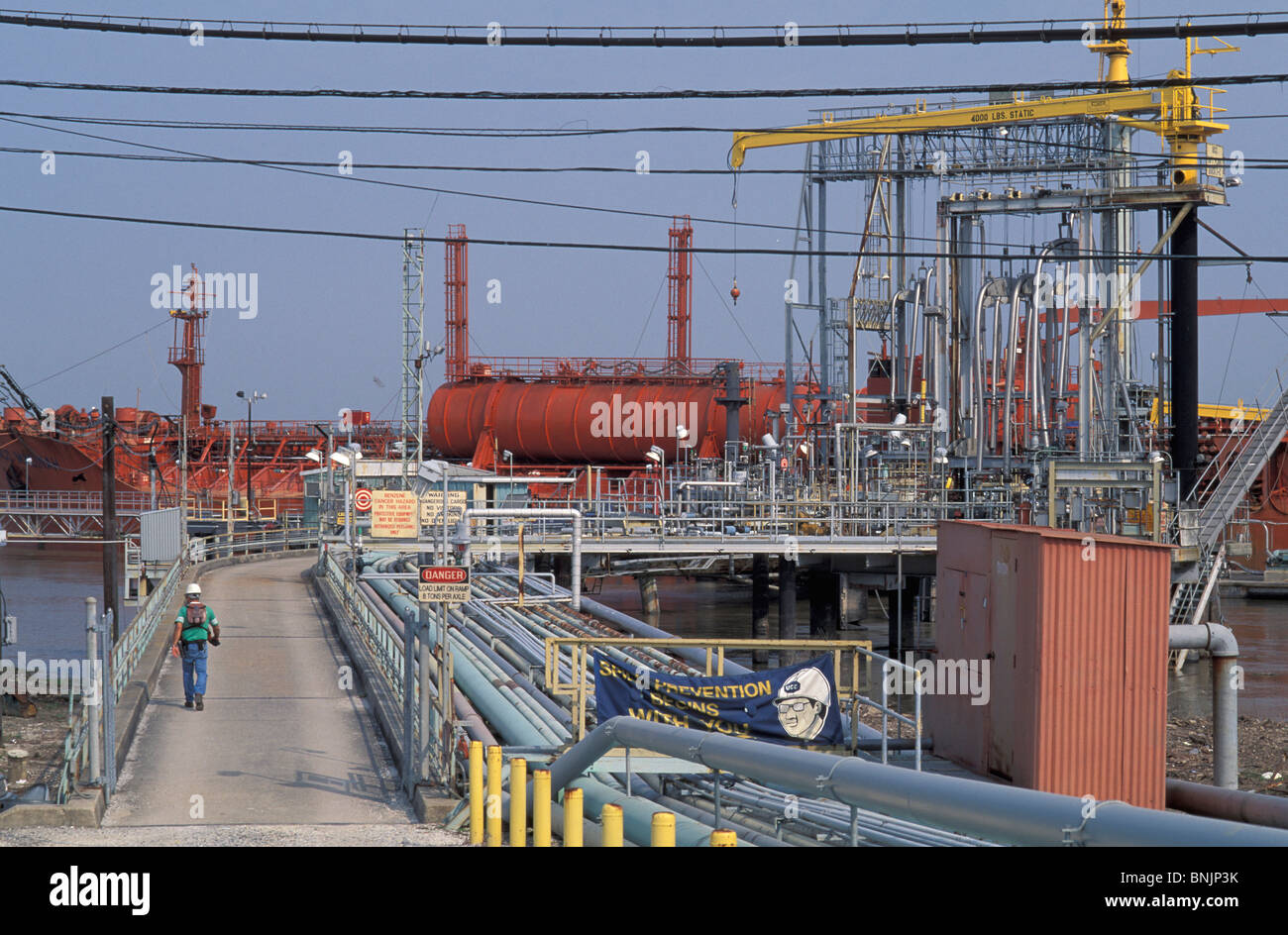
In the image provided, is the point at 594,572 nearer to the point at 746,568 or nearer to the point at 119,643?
the point at 746,568

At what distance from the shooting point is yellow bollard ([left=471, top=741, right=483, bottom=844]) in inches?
366

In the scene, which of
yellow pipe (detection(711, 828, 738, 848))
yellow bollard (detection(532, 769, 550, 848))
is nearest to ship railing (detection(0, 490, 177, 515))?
yellow bollard (detection(532, 769, 550, 848))

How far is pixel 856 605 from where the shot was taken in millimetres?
47875

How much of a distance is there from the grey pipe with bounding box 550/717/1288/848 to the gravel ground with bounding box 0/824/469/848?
6.78 feet

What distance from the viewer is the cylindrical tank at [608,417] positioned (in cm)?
6231

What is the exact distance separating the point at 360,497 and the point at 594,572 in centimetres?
678

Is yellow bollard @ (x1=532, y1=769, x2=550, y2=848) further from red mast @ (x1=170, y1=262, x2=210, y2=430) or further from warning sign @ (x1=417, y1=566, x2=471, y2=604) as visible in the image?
red mast @ (x1=170, y1=262, x2=210, y2=430)

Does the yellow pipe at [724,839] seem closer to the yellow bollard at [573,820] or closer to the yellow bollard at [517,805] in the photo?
the yellow bollard at [573,820]

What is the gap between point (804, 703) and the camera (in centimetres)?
1209

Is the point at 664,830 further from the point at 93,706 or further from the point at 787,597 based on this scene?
the point at 787,597

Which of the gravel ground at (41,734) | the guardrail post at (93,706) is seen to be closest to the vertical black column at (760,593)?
the gravel ground at (41,734)

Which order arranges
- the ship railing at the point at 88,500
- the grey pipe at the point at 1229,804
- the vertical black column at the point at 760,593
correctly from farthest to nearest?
1. the ship railing at the point at 88,500
2. the vertical black column at the point at 760,593
3. the grey pipe at the point at 1229,804

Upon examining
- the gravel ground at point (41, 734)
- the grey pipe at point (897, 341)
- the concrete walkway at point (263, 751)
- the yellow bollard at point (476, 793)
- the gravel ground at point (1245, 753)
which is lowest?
the gravel ground at point (1245, 753)
